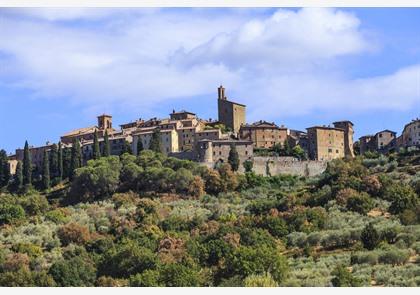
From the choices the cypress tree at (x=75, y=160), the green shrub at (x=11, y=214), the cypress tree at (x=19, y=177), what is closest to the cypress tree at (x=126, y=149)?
the cypress tree at (x=75, y=160)

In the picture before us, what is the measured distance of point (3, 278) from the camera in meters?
41.1

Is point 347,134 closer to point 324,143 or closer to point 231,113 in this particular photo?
point 324,143

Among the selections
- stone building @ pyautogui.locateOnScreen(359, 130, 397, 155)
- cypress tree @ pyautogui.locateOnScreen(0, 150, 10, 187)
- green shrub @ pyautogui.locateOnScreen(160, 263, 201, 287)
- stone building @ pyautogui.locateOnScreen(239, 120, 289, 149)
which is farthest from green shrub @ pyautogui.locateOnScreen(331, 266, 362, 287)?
stone building @ pyautogui.locateOnScreen(359, 130, 397, 155)

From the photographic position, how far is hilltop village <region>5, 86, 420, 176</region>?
8125 cm

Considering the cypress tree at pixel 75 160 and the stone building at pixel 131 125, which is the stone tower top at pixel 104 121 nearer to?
the stone building at pixel 131 125

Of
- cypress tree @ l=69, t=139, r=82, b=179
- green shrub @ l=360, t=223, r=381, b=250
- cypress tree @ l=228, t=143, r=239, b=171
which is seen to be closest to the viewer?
green shrub @ l=360, t=223, r=381, b=250

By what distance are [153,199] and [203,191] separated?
157 inches

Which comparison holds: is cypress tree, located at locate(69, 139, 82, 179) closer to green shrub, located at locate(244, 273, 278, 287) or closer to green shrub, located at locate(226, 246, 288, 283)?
green shrub, located at locate(226, 246, 288, 283)

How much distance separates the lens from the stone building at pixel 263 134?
91.4m

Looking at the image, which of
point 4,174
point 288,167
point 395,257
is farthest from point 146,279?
point 4,174

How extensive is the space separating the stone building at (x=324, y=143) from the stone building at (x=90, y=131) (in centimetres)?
2097

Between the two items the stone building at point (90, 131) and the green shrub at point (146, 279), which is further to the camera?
the stone building at point (90, 131)

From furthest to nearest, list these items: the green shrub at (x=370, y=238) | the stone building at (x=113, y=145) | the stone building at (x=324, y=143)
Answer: the stone building at (x=324, y=143)
the stone building at (x=113, y=145)
the green shrub at (x=370, y=238)

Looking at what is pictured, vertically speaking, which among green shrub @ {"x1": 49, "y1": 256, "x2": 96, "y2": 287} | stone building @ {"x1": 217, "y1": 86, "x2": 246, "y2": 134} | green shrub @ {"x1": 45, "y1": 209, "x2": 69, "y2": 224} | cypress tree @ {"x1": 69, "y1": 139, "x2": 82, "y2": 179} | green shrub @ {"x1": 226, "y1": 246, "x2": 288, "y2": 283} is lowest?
green shrub @ {"x1": 49, "y1": 256, "x2": 96, "y2": 287}
